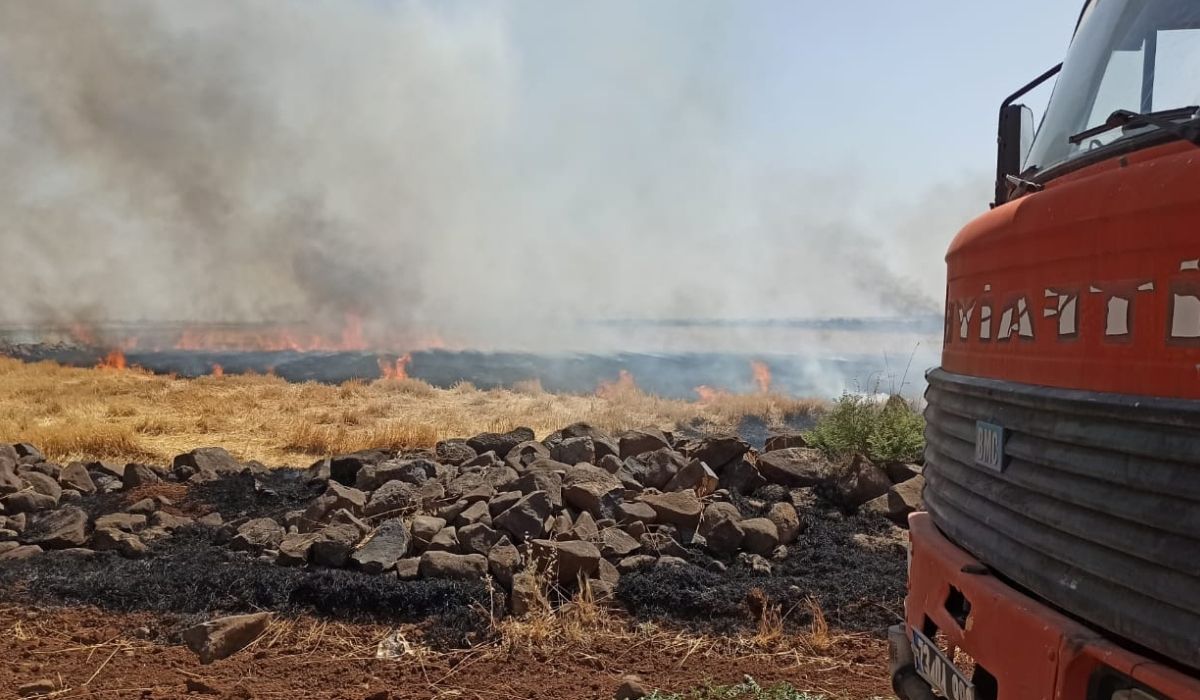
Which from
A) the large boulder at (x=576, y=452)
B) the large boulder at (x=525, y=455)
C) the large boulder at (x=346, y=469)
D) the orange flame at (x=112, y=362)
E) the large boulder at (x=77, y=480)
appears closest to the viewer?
the large boulder at (x=525, y=455)

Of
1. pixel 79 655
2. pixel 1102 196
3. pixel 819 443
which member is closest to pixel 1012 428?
pixel 1102 196

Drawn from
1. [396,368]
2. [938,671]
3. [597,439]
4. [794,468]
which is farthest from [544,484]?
[396,368]

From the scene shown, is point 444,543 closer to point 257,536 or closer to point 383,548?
point 383,548

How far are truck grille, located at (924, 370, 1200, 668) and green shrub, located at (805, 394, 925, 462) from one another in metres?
5.89

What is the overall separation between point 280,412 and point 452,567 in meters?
12.4

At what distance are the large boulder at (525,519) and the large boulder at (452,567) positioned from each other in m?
0.42

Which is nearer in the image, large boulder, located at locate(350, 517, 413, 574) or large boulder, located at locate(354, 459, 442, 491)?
large boulder, located at locate(350, 517, 413, 574)

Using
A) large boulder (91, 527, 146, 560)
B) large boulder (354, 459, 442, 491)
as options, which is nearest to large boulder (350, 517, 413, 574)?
large boulder (354, 459, 442, 491)

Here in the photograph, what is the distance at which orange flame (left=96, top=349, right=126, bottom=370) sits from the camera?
26500 millimetres

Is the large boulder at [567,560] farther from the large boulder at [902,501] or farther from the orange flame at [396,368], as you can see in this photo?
the orange flame at [396,368]

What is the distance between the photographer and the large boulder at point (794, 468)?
26.8ft

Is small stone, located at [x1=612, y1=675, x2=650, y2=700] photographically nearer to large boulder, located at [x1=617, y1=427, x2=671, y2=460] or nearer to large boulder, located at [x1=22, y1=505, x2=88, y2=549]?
large boulder, located at [x1=617, y1=427, x2=671, y2=460]

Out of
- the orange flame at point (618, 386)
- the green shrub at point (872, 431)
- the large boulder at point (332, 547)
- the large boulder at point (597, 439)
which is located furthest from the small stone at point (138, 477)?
the orange flame at point (618, 386)

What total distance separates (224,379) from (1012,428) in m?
24.7
